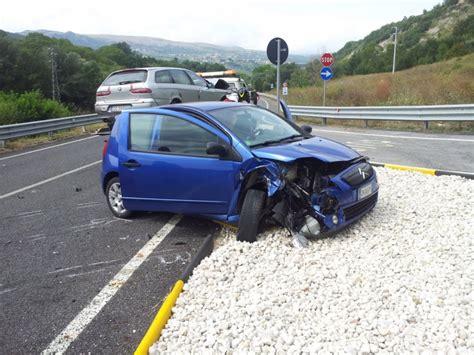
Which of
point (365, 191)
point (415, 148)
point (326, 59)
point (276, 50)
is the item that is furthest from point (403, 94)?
point (365, 191)

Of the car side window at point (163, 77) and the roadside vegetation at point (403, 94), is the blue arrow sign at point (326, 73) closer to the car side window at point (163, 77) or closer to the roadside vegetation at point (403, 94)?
the roadside vegetation at point (403, 94)

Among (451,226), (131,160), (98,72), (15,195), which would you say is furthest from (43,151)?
(98,72)

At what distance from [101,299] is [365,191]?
9.83 ft

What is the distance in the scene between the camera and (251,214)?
4555mm

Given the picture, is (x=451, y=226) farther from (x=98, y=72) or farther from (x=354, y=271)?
(x=98, y=72)

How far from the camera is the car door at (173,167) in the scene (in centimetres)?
492

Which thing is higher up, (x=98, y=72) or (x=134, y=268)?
(x=98, y=72)

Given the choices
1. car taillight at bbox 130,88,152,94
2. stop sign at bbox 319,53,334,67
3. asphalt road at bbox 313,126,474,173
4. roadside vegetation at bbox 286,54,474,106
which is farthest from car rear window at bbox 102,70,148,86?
roadside vegetation at bbox 286,54,474,106

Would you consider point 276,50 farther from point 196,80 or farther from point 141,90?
point 141,90

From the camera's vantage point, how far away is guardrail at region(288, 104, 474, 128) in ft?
44.4

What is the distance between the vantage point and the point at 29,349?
3170mm

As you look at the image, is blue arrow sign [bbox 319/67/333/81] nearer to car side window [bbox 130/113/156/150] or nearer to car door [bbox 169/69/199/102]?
car door [bbox 169/69/199/102]

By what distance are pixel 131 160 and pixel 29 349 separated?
2.82 meters

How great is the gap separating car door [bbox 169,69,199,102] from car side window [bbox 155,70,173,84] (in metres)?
0.17
